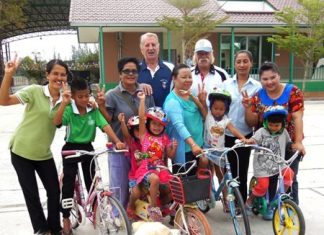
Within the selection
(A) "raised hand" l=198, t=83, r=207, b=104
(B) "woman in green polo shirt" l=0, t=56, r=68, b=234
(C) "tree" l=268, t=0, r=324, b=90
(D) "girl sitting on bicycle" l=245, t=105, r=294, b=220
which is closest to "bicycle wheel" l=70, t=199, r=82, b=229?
(B) "woman in green polo shirt" l=0, t=56, r=68, b=234

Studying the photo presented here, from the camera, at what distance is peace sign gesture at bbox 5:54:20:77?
304 centimetres

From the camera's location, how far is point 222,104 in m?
3.62

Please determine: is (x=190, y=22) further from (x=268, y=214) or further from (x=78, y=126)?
(x=78, y=126)

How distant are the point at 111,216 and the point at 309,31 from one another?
56.7 feet

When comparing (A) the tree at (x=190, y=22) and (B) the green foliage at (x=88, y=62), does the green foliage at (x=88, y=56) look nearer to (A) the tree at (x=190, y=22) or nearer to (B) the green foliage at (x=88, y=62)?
(B) the green foliage at (x=88, y=62)

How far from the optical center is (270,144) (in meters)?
3.65

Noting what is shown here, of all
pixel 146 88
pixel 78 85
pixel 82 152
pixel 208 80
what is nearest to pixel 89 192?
pixel 82 152

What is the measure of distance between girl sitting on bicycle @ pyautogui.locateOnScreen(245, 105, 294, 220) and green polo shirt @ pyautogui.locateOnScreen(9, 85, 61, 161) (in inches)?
74.0

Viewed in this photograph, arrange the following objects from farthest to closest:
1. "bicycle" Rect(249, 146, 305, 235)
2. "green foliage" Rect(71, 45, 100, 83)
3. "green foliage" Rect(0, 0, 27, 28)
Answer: "green foliage" Rect(71, 45, 100, 83) → "green foliage" Rect(0, 0, 27, 28) → "bicycle" Rect(249, 146, 305, 235)

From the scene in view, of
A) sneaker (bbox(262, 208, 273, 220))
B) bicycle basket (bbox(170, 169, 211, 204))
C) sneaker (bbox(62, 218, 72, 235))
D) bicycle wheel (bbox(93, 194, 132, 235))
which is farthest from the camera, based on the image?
sneaker (bbox(262, 208, 273, 220))

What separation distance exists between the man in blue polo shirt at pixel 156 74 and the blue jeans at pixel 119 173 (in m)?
0.70

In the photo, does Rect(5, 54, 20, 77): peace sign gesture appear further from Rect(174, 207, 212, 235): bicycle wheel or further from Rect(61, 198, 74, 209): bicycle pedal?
Rect(174, 207, 212, 235): bicycle wheel

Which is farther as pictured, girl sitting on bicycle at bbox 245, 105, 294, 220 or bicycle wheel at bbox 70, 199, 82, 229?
bicycle wheel at bbox 70, 199, 82, 229

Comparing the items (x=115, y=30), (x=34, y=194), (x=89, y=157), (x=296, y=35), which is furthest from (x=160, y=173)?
(x=115, y=30)
